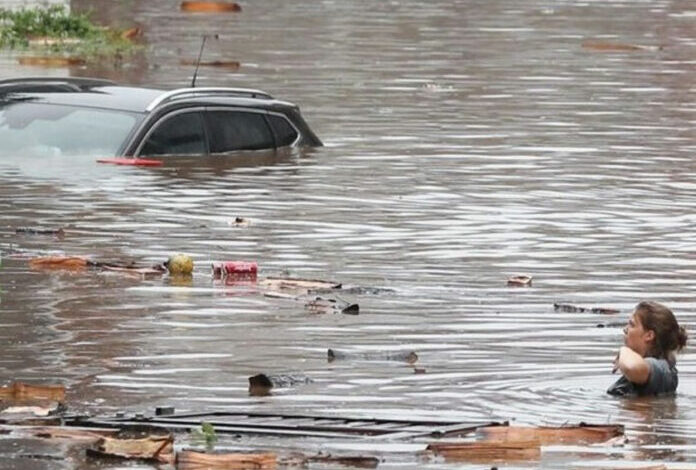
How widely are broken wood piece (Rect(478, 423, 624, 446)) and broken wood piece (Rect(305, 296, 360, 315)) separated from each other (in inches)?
159

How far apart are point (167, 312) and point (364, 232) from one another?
14.3 feet

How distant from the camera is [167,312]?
47.0 ft

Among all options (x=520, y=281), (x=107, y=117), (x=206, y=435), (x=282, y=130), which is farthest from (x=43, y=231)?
(x=206, y=435)

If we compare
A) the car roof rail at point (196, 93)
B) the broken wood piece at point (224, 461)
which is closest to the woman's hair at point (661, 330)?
the broken wood piece at point (224, 461)

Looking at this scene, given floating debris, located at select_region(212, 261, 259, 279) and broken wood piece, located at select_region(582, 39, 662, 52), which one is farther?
broken wood piece, located at select_region(582, 39, 662, 52)

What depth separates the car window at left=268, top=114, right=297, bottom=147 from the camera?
24359 millimetres

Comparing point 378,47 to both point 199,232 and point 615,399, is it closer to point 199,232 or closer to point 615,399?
point 199,232

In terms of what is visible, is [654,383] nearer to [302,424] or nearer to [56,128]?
[302,424]

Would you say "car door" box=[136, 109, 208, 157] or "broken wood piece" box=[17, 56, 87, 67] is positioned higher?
"broken wood piece" box=[17, 56, 87, 67]

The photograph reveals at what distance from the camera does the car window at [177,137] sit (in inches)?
902

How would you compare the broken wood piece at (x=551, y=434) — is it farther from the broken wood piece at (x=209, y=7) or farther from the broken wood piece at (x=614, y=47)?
the broken wood piece at (x=209, y=7)

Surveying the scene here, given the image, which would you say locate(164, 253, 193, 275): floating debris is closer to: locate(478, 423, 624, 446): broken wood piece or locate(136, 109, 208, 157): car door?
locate(478, 423, 624, 446): broken wood piece

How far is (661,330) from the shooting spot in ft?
39.3

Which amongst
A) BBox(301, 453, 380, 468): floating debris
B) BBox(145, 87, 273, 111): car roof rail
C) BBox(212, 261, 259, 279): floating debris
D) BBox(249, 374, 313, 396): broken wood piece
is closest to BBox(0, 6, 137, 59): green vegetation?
BBox(145, 87, 273, 111): car roof rail
